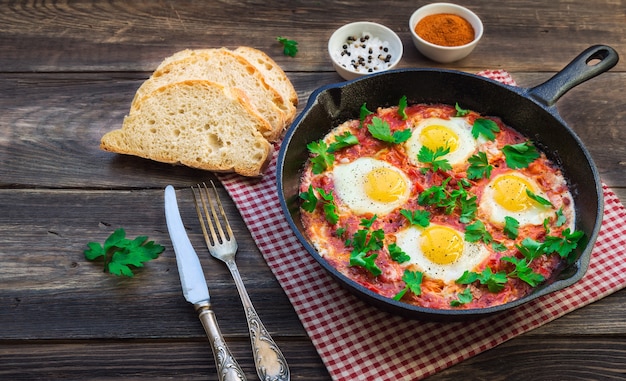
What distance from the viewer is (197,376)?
3201 mm

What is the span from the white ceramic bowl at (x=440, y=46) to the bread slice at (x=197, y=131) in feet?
4.45

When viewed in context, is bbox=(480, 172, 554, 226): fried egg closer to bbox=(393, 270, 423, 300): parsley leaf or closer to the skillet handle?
the skillet handle

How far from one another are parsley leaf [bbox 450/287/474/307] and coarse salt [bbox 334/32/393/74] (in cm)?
183

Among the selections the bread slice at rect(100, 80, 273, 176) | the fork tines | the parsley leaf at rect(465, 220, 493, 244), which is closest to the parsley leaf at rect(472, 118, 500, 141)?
the parsley leaf at rect(465, 220, 493, 244)

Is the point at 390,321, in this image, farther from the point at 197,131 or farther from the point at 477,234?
the point at 197,131

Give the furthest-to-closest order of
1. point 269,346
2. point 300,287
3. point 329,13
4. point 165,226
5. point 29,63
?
point 329,13, point 29,63, point 165,226, point 300,287, point 269,346

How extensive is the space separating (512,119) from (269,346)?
2015 millimetres

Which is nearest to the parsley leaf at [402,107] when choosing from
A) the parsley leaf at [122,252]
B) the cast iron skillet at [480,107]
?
the cast iron skillet at [480,107]

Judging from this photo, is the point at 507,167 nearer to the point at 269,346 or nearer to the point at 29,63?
the point at 269,346

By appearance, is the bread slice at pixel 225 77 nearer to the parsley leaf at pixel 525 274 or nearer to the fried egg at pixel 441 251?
the fried egg at pixel 441 251

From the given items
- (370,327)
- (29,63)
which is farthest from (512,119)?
(29,63)

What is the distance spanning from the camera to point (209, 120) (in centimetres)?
409

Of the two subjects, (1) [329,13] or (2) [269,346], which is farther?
(1) [329,13]

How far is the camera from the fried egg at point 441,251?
133 inches
